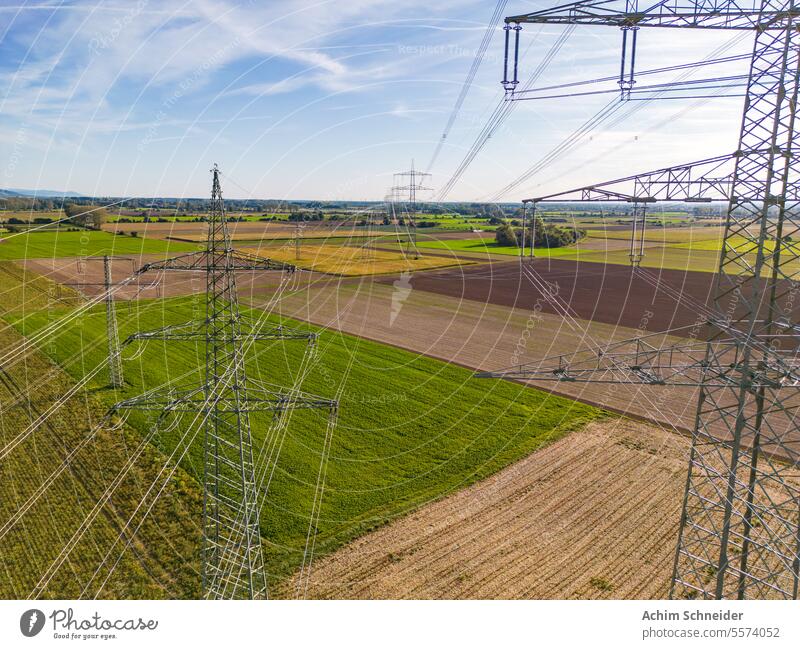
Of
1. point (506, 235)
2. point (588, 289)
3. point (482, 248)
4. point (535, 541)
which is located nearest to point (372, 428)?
point (535, 541)

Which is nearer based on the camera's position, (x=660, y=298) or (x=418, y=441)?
(x=418, y=441)

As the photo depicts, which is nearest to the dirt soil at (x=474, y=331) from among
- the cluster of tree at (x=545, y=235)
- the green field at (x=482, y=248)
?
the cluster of tree at (x=545, y=235)

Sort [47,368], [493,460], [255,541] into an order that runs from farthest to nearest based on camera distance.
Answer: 1. [47,368]
2. [493,460]
3. [255,541]

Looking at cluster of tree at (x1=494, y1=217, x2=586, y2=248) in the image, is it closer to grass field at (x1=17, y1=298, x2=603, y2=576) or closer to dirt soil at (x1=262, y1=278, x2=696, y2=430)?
dirt soil at (x1=262, y1=278, x2=696, y2=430)

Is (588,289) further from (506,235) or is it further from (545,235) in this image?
(506,235)

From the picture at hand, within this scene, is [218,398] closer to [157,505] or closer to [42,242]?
[157,505]

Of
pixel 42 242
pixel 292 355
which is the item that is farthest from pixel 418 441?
pixel 42 242

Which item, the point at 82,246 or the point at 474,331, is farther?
the point at 82,246
